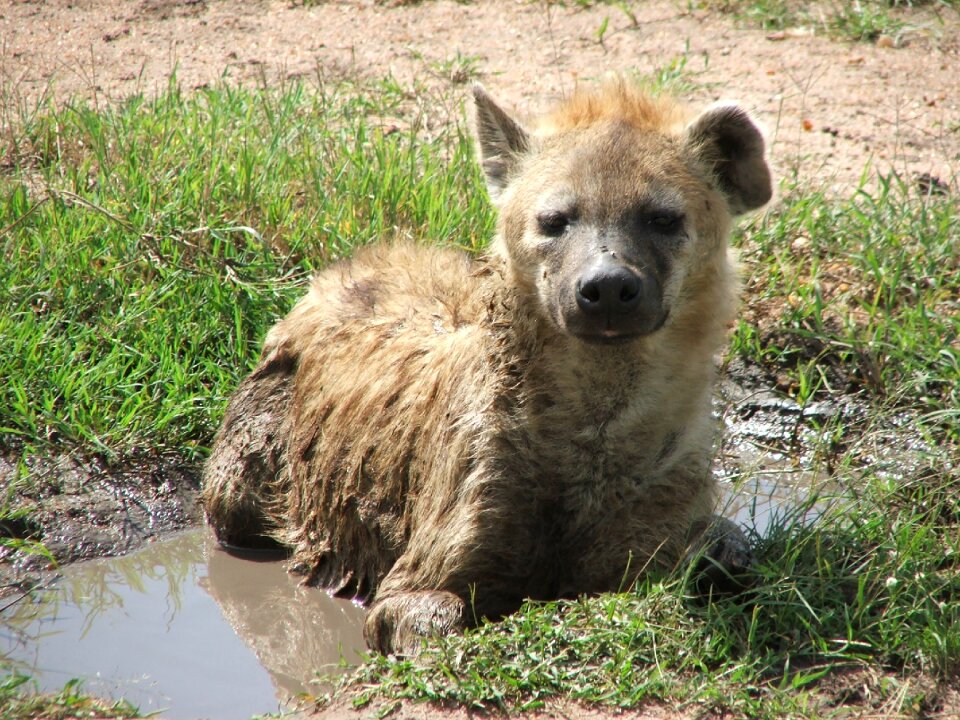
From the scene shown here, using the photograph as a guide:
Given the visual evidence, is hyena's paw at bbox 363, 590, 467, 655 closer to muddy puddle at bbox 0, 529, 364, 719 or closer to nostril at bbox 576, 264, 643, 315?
muddy puddle at bbox 0, 529, 364, 719

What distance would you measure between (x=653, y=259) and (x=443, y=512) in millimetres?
920

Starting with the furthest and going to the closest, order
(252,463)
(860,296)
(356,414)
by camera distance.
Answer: (860,296), (252,463), (356,414)

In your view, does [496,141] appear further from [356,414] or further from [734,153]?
[356,414]

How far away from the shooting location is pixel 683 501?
134 inches

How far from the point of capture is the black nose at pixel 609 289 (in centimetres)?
305

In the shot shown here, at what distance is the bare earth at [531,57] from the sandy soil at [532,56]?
11 millimetres

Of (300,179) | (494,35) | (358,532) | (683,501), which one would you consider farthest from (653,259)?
(494,35)

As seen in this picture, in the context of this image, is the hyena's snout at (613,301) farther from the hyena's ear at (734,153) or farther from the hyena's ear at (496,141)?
the hyena's ear at (496,141)

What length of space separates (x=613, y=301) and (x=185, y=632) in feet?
5.69

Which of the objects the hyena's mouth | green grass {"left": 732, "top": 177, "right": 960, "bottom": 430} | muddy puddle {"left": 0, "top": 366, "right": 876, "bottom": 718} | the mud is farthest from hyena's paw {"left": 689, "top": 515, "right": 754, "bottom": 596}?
the mud

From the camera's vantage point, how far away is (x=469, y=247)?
517 centimetres

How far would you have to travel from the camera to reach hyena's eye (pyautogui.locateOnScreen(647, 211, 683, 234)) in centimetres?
325

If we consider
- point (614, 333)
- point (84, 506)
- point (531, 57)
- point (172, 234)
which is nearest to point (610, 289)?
point (614, 333)

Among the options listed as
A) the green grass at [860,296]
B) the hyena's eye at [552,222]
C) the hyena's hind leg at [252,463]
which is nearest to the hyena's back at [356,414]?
the hyena's hind leg at [252,463]
